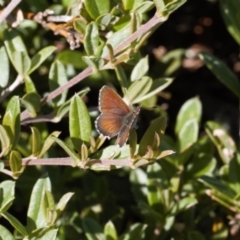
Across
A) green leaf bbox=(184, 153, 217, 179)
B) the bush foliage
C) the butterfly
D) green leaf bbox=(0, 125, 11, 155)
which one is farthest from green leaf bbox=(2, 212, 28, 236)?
green leaf bbox=(184, 153, 217, 179)

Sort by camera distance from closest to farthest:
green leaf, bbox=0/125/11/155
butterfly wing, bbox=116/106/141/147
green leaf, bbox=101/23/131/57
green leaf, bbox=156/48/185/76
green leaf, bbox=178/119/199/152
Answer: butterfly wing, bbox=116/106/141/147 < green leaf, bbox=0/125/11/155 < green leaf, bbox=101/23/131/57 < green leaf, bbox=178/119/199/152 < green leaf, bbox=156/48/185/76

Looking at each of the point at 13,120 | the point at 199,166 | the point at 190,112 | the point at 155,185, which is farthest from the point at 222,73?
the point at 13,120

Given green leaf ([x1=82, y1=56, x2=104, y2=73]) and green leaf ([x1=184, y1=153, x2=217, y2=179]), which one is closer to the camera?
green leaf ([x1=82, y1=56, x2=104, y2=73])

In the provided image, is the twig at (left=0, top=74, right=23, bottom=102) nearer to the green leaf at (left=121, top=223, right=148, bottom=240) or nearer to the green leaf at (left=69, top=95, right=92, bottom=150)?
the green leaf at (left=69, top=95, right=92, bottom=150)

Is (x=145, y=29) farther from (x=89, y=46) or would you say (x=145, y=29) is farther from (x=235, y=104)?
(x=235, y=104)

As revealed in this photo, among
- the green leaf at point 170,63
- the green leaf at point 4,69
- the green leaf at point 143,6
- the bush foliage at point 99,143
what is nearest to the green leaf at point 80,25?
the bush foliage at point 99,143

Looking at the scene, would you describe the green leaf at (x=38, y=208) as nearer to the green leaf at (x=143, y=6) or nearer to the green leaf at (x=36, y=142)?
the green leaf at (x=36, y=142)
